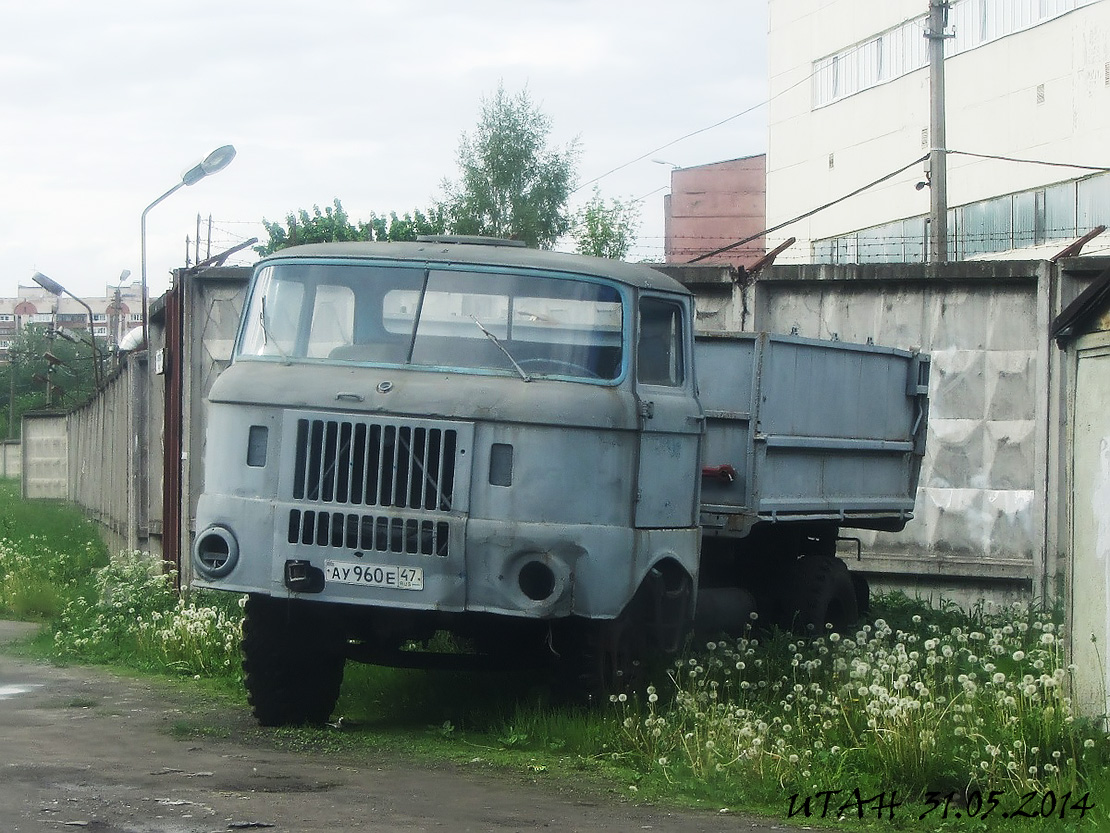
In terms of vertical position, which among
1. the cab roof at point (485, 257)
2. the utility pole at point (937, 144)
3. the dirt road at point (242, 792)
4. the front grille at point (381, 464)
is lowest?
the dirt road at point (242, 792)

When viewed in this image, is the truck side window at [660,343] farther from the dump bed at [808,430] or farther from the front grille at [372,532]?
the front grille at [372,532]

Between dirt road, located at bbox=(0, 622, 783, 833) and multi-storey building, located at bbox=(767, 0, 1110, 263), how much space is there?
72.1 feet

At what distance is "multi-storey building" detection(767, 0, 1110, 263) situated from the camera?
111 feet

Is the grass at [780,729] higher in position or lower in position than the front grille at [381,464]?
lower

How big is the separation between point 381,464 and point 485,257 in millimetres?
1339

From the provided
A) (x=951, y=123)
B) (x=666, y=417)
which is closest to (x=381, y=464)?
(x=666, y=417)

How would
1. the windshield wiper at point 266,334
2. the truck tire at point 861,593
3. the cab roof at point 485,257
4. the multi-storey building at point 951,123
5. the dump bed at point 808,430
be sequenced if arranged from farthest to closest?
the multi-storey building at point 951,123 < the truck tire at point 861,593 < the dump bed at point 808,430 < the windshield wiper at point 266,334 < the cab roof at point 485,257

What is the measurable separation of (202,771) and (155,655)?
4348 mm

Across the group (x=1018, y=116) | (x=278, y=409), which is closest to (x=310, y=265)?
(x=278, y=409)

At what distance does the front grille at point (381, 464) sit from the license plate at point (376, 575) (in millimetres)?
313

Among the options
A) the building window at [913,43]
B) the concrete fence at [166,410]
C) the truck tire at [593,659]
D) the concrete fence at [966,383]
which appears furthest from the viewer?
the building window at [913,43]

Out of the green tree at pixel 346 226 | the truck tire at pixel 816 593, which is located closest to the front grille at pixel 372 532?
the truck tire at pixel 816 593

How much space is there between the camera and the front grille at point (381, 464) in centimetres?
813

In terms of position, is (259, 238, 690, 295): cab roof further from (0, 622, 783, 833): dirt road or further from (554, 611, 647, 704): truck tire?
(0, 622, 783, 833): dirt road
